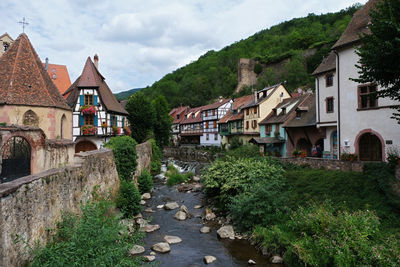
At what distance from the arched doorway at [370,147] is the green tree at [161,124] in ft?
89.6

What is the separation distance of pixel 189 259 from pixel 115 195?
5964 mm

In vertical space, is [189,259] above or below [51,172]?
below

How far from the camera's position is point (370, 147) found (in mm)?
16641

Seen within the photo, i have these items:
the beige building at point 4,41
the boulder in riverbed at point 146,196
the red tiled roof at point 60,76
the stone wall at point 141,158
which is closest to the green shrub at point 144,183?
the stone wall at point 141,158

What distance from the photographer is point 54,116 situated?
20000 millimetres

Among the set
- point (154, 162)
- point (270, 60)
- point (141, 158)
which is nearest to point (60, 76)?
point (154, 162)

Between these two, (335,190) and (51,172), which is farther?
(335,190)

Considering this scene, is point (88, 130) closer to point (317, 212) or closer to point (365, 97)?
point (317, 212)

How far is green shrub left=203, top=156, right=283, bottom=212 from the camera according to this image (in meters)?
15.7

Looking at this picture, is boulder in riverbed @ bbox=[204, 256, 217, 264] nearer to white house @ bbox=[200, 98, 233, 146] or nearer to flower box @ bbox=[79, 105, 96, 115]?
flower box @ bbox=[79, 105, 96, 115]

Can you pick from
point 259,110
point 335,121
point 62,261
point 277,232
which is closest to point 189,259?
point 277,232

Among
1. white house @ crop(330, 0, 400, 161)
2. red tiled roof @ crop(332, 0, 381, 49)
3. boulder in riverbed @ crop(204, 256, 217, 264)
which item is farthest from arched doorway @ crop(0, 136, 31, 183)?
red tiled roof @ crop(332, 0, 381, 49)

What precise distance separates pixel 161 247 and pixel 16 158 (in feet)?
25.6

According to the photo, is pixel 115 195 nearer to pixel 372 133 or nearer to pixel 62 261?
pixel 62 261
